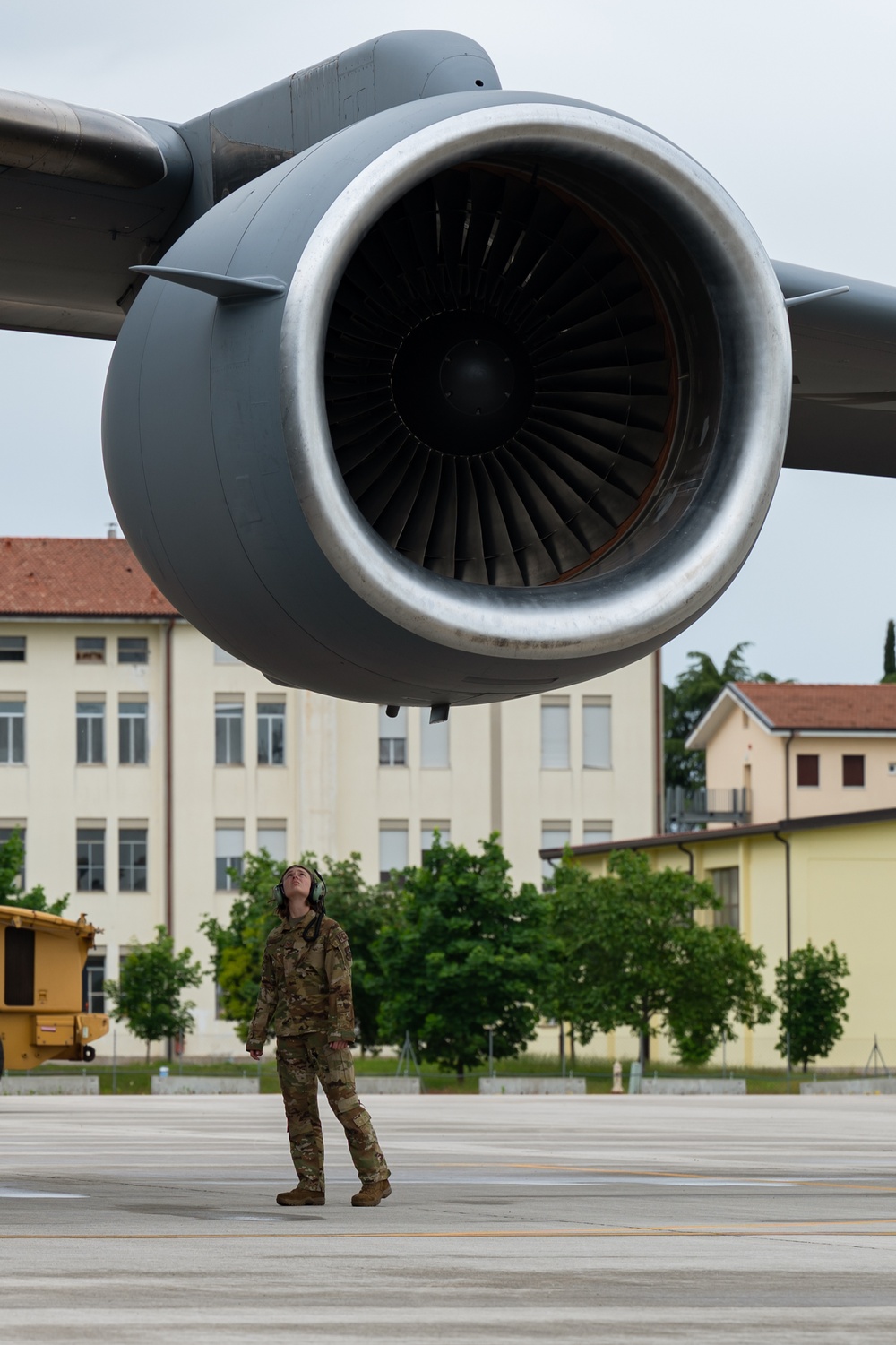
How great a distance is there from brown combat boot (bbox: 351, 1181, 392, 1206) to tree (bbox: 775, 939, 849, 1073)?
42909 mm

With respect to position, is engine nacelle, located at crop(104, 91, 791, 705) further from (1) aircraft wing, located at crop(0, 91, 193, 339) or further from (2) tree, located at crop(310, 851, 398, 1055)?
(2) tree, located at crop(310, 851, 398, 1055)

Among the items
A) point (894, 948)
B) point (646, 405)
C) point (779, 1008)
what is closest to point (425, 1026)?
point (779, 1008)

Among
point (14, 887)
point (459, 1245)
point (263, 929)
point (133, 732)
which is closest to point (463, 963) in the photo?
point (263, 929)

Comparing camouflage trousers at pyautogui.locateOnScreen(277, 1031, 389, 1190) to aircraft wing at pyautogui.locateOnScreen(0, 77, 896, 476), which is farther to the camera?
camouflage trousers at pyautogui.locateOnScreen(277, 1031, 389, 1190)

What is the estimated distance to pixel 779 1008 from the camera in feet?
175

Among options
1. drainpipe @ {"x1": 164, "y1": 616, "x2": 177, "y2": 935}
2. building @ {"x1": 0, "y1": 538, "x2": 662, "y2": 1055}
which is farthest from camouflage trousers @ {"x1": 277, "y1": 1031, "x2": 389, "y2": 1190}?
drainpipe @ {"x1": 164, "y1": 616, "x2": 177, "y2": 935}

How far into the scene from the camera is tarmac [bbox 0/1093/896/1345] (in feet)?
19.0

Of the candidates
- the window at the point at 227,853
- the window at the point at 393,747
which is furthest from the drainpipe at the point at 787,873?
the window at the point at 227,853

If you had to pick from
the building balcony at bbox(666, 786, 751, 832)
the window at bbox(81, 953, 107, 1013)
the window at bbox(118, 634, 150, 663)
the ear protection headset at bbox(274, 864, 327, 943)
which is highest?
the window at bbox(118, 634, 150, 663)

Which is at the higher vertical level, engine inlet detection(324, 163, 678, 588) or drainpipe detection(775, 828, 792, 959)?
engine inlet detection(324, 163, 678, 588)

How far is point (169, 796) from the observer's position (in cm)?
6975

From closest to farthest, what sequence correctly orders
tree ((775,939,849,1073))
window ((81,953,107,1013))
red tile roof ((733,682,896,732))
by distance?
1. tree ((775,939,849,1073))
2. window ((81,953,107,1013))
3. red tile roof ((733,682,896,732))

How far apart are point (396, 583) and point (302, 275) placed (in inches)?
43.1

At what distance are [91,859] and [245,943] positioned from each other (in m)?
14.9
